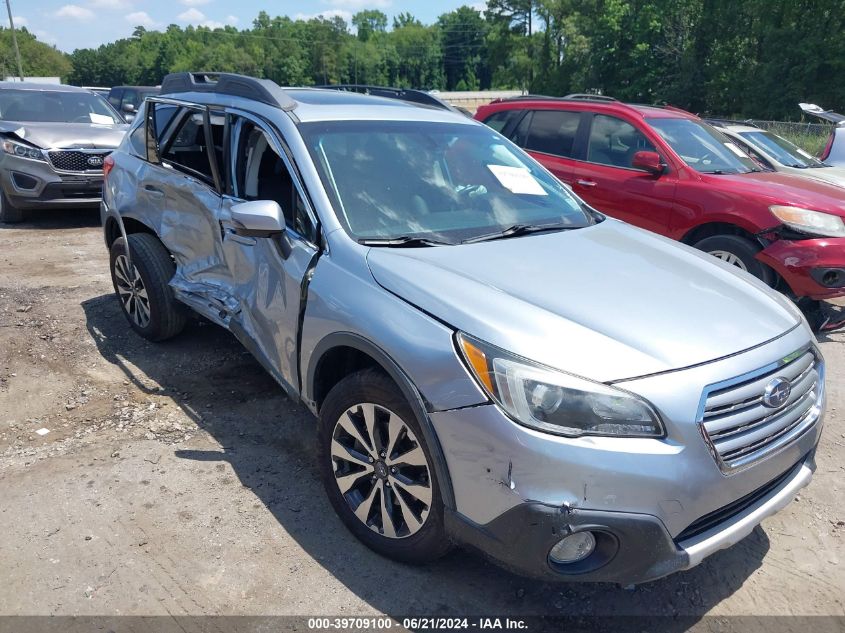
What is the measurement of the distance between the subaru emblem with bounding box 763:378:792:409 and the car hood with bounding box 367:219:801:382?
0.15 m

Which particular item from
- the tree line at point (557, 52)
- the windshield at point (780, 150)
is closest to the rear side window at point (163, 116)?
the windshield at point (780, 150)

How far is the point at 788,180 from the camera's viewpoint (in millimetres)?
5961

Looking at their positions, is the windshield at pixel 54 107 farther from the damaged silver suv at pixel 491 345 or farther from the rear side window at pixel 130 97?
the rear side window at pixel 130 97

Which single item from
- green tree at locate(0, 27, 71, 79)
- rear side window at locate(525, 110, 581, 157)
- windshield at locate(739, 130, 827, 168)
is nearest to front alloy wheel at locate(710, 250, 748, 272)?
rear side window at locate(525, 110, 581, 157)

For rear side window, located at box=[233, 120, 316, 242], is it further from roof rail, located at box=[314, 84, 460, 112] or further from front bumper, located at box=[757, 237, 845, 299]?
front bumper, located at box=[757, 237, 845, 299]

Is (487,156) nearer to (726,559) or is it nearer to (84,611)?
(726,559)

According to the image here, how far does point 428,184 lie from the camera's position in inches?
130

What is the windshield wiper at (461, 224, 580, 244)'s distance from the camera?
304cm

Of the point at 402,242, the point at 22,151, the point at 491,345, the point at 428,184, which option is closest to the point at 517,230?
the point at 428,184

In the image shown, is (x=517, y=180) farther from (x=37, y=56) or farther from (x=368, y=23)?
(x=368, y=23)

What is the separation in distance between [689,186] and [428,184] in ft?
11.6

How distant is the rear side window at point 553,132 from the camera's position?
22.9 ft

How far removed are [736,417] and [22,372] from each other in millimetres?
4324

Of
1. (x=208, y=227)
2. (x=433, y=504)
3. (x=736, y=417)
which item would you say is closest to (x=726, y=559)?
(x=736, y=417)
